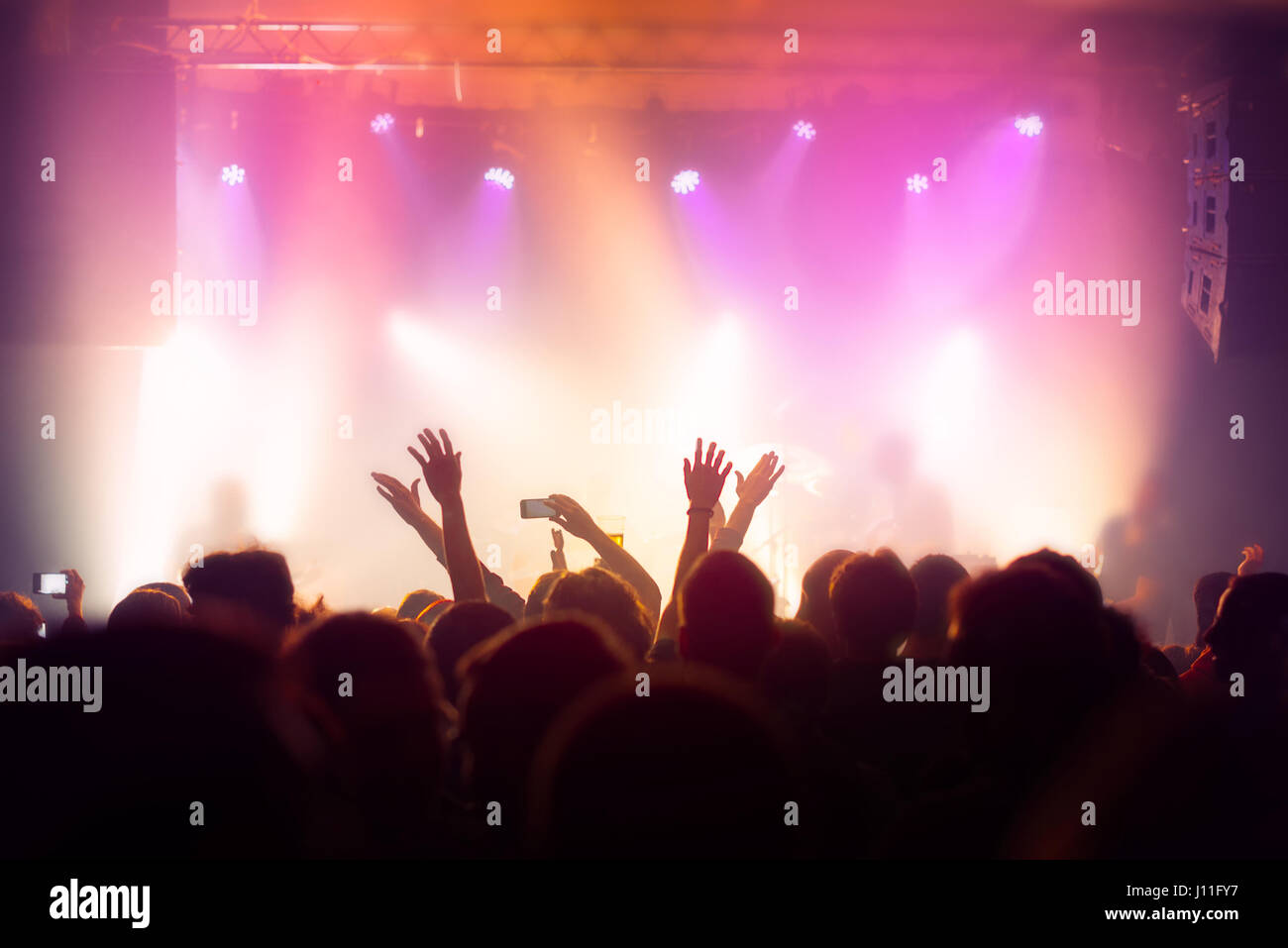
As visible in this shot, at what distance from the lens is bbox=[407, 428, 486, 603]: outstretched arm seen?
3305 millimetres

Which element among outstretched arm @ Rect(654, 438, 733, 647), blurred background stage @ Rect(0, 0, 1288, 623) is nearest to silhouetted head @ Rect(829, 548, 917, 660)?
outstretched arm @ Rect(654, 438, 733, 647)

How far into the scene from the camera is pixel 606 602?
2.66m

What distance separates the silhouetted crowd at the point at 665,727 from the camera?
100 cm

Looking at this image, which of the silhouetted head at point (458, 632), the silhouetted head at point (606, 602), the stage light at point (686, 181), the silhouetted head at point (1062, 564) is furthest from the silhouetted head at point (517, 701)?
the stage light at point (686, 181)

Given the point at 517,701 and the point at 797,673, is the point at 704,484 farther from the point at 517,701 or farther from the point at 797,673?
the point at 517,701

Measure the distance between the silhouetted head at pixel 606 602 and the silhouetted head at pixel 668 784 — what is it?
151 cm

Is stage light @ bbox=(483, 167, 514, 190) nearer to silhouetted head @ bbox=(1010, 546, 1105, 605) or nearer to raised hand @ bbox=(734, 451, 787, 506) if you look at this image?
raised hand @ bbox=(734, 451, 787, 506)

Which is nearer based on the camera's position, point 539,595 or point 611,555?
point 539,595

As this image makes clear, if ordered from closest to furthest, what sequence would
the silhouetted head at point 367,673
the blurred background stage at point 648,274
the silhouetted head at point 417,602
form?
the silhouetted head at point 367,673, the silhouetted head at point 417,602, the blurred background stage at point 648,274

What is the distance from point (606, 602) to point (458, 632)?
1.35 ft

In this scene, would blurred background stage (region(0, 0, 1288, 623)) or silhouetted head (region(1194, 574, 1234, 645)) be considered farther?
blurred background stage (region(0, 0, 1288, 623))

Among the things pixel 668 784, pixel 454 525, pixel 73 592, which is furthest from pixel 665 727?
pixel 73 592

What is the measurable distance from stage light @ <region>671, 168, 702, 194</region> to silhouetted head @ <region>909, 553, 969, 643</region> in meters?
8.09

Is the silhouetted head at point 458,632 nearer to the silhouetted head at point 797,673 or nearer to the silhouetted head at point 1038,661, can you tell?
the silhouetted head at point 797,673
